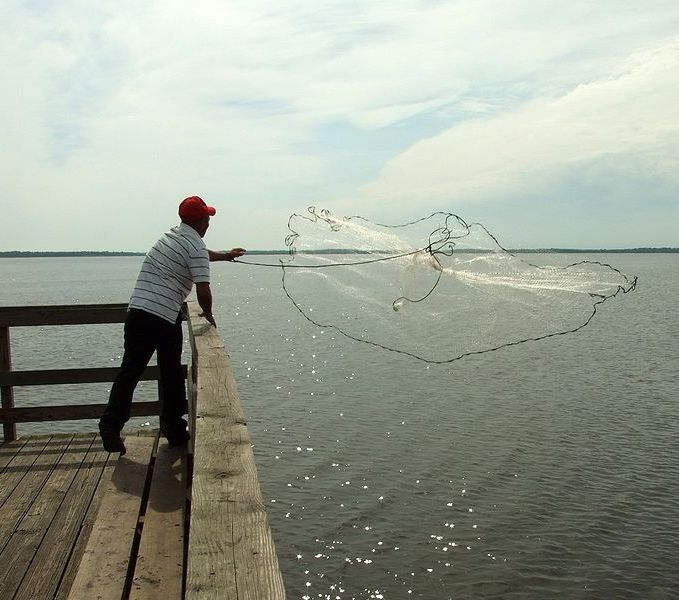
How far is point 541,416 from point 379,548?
6.88 meters

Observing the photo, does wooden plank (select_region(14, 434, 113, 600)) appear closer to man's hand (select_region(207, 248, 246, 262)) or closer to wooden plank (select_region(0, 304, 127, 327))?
wooden plank (select_region(0, 304, 127, 327))

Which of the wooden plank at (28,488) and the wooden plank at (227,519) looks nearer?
the wooden plank at (227,519)

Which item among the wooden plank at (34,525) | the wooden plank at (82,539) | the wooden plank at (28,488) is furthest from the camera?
the wooden plank at (28,488)

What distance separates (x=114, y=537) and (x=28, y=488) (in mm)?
1627

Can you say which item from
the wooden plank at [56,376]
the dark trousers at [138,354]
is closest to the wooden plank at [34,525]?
the dark trousers at [138,354]

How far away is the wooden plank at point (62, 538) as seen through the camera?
344cm

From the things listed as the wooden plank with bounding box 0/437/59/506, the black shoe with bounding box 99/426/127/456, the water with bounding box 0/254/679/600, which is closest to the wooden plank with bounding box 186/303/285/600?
the black shoe with bounding box 99/426/127/456

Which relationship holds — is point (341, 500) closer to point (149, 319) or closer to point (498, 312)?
point (498, 312)

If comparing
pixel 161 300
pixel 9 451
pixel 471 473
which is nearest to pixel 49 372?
pixel 9 451

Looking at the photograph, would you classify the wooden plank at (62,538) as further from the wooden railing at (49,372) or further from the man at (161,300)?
the wooden railing at (49,372)

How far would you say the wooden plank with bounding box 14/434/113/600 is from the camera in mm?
3442

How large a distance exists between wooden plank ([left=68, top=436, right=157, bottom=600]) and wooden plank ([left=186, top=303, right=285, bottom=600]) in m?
0.98

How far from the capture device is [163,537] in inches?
139

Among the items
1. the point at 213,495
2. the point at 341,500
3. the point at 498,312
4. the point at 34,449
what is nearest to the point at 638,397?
the point at 341,500
